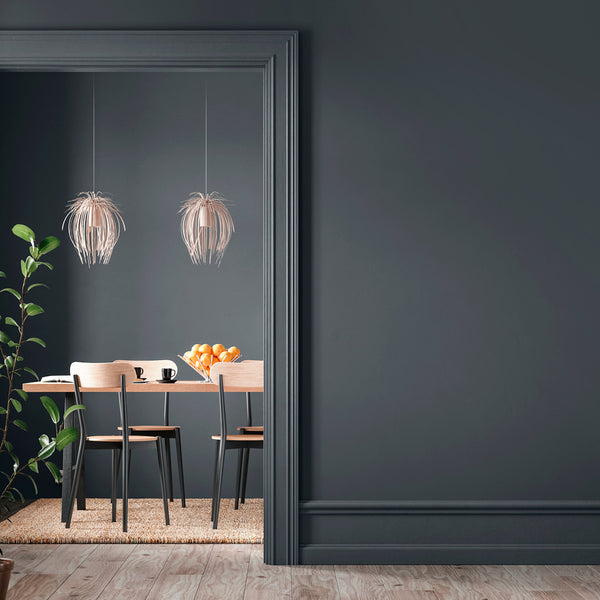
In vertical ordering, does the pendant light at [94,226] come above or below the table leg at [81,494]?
above

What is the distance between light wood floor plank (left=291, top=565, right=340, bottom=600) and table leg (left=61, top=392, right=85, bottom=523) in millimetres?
1542

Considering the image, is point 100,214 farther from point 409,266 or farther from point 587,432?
point 587,432

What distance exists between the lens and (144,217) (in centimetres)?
510

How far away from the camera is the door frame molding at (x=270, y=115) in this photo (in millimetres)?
3260

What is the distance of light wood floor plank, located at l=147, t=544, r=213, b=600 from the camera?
286cm

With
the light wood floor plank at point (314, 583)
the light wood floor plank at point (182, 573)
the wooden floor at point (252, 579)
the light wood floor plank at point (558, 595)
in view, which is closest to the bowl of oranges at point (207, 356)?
the light wood floor plank at point (182, 573)

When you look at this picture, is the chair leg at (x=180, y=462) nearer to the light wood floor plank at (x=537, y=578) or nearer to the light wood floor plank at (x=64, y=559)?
the light wood floor plank at (x=64, y=559)

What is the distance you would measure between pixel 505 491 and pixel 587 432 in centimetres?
43

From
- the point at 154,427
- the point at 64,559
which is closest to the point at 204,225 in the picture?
the point at 154,427

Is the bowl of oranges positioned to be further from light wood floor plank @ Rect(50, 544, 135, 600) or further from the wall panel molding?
the wall panel molding

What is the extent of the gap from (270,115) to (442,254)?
3.06 feet

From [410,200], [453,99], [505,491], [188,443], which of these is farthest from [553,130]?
[188,443]

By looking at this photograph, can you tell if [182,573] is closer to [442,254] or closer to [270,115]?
[442,254]

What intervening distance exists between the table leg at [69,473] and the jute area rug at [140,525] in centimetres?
6
